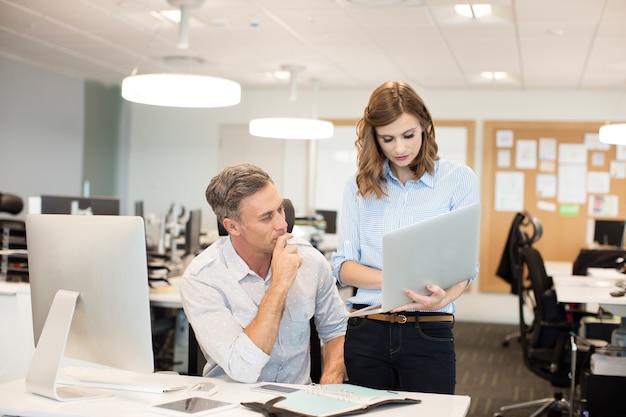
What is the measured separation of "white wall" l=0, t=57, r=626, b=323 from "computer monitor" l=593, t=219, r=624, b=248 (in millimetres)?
1381

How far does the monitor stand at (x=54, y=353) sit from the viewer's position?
198 cm

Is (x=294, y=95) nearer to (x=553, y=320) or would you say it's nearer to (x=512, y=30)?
(x=512, y=30)

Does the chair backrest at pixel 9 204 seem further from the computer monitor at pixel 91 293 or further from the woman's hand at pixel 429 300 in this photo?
the woman's hand at pixel 429 300

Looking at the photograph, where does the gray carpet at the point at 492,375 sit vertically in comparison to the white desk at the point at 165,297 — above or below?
below

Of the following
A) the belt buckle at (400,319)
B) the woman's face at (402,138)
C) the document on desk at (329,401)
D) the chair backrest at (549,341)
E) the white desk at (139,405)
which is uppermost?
the woman's face at (402,138)

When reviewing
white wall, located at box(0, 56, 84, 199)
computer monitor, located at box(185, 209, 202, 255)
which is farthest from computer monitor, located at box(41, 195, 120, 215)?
white wall, located at box(0, 56, 84, 199)

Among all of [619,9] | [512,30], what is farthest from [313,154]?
[619,9]

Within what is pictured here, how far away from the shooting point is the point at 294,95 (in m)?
8.09

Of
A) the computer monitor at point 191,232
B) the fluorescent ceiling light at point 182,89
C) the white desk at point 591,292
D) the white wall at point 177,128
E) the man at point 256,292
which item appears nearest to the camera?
the man at point 256,292

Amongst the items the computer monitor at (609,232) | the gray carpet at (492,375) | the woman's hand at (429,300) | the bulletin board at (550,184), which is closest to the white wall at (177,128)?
the bulletin board at (550,184)

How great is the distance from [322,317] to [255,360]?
0.42 meters

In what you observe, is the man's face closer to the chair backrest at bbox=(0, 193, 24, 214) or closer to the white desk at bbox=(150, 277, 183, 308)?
the white desk at bbox=(150, 277, 183, 308)

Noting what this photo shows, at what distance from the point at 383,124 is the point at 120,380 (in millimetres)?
1007

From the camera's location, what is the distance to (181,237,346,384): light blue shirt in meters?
2.15
